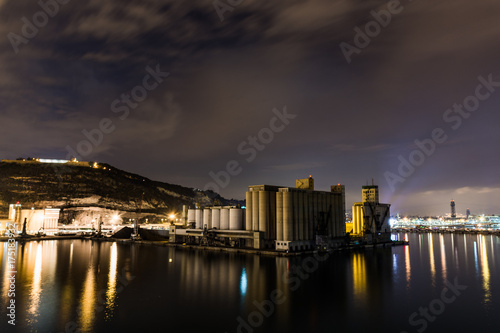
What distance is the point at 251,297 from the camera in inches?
1483

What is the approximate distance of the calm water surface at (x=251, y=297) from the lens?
28.9 metres

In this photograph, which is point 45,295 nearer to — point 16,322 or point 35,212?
point 16,322

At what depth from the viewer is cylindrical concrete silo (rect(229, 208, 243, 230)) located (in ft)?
294

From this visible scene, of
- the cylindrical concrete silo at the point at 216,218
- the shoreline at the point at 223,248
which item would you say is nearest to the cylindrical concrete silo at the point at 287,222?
the shoreline at the point at 223,248

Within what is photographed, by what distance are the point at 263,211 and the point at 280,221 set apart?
18.0ft

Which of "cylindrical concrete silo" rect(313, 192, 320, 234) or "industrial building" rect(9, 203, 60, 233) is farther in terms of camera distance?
"industrial building" rect(9, 203, 60, 233)

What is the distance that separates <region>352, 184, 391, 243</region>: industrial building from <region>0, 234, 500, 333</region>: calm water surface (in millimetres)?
45572

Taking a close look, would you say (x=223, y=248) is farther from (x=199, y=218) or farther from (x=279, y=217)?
(x=199, y=218)

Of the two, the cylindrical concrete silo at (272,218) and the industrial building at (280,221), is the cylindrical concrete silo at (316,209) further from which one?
the cylindrical concrete silo at (272,218)

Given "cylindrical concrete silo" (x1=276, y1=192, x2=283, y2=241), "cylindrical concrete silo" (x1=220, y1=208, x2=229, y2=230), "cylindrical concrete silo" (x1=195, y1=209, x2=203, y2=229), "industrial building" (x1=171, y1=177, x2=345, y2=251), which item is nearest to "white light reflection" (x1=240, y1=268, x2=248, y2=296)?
"cylindrical concrete silo" (x1=276, y1=192, x2=283, y2=241)

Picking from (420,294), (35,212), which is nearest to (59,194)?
(35,212)

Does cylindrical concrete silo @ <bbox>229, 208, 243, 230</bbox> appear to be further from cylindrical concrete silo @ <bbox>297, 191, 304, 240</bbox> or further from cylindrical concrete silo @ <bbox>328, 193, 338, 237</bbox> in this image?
cylindrical concrete silo @ <bbox>328, 193, 338, 237</bbox>

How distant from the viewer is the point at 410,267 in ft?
206

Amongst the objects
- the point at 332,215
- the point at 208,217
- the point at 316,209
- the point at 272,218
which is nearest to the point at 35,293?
the point at 272,218
